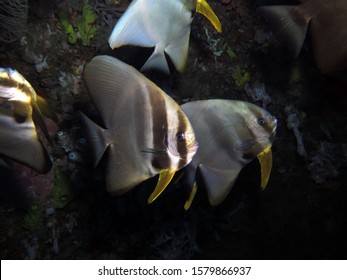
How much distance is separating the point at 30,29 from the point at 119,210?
1981 mm

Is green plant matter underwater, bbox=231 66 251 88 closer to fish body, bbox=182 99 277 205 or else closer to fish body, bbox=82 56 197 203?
fish body, bbox=182 99 277 205

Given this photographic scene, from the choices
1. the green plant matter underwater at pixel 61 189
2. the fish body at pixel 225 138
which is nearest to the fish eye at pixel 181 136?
the fish body at pixel 225 138

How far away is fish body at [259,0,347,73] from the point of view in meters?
2.20

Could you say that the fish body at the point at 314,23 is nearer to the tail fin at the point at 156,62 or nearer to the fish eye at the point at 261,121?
the fish eye at the point at 261,121

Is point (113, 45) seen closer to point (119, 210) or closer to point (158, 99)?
point (158, 99)

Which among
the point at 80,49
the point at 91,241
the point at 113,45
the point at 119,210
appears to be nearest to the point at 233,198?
the point at 119,210

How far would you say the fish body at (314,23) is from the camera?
86.7 inches

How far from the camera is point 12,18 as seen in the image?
228 cm

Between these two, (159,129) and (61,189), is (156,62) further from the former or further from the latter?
(61,189)

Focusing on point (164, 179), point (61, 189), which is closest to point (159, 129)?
point (164, 179)

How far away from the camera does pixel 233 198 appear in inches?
157

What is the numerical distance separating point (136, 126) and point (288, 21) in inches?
56.3

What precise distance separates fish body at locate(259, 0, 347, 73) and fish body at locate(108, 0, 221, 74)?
24.0 inches

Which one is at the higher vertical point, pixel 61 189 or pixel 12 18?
pixel 12 18
